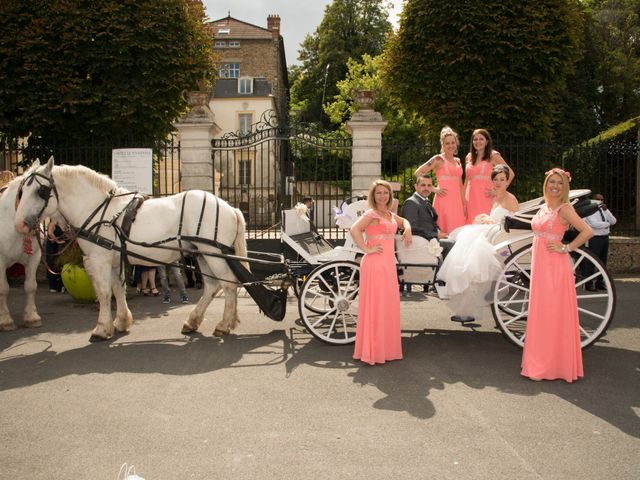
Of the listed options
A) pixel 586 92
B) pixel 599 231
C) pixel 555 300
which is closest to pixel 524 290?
pixel 555 300

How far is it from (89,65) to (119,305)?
6.78 meters

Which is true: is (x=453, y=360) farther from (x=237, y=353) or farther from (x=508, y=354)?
(x=237, y=353)

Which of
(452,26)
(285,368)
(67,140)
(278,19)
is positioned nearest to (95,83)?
(67,140)

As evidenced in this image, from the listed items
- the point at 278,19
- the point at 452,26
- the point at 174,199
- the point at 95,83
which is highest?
the point at 278,19

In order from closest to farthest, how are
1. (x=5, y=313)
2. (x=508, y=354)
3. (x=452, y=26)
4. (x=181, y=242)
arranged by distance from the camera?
(x=508, y=354) < (x=181, y=242) < (x=5, y=313) < (x=452, y=26)

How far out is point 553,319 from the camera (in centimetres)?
480

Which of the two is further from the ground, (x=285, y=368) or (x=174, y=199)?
(x=174, y=199)

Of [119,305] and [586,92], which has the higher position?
[586,92]

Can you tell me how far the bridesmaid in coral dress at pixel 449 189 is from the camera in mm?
7191

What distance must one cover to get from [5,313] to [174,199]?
259cm

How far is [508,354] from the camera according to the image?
18.6 feet

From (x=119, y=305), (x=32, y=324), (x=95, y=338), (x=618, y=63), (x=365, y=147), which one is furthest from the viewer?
(x=618, y=63)

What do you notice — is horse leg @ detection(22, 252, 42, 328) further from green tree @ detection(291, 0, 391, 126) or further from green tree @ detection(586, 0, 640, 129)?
green tree @ detection(291, 0, 391, 126)

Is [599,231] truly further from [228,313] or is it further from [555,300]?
[228,313]
